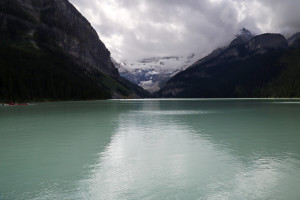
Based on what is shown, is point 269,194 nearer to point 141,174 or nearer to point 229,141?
point 141,174

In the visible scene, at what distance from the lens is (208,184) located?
17219mm

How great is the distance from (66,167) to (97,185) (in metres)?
5.56

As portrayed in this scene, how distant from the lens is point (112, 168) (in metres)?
21.4

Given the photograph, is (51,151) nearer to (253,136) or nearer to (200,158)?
(200,158)

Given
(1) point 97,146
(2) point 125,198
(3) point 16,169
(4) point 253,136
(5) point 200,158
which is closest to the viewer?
(2) point 125,198

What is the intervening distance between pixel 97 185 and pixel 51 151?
12.7 metres

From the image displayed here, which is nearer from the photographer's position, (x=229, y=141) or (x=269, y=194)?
(x=269, y=194)

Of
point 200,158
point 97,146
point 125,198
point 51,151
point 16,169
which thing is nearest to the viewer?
point 125,198

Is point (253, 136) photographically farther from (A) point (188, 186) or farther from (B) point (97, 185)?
(B) point (97, 185)

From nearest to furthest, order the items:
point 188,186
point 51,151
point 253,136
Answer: point 188,186
point 51,151
point 253,136

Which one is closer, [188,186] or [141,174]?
[188,186]

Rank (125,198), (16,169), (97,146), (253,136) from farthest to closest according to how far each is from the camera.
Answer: (253,136) < (97,146) < (16,169) < (125,198)

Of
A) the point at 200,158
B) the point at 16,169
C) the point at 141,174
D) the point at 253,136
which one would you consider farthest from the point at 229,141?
the point at 16,169

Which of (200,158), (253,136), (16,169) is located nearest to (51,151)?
(16,169)
